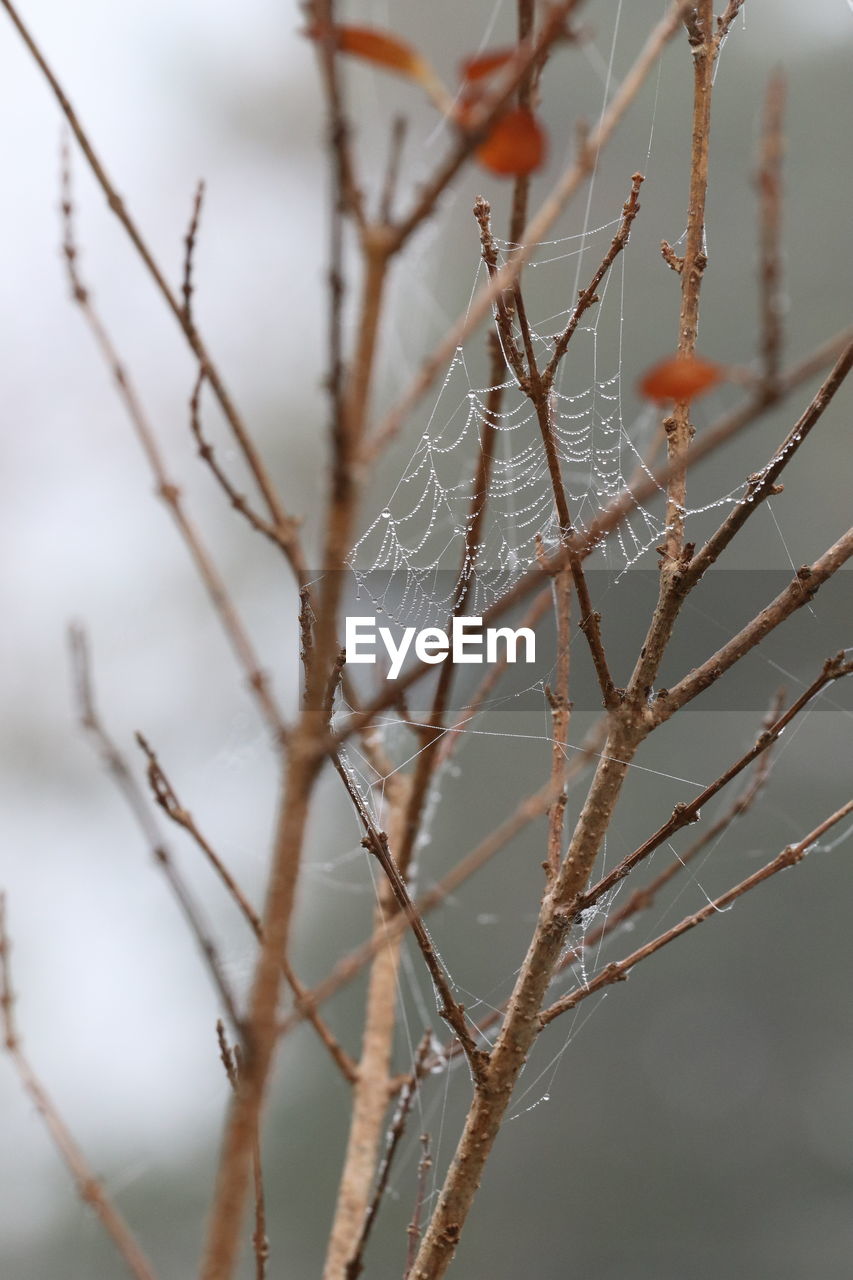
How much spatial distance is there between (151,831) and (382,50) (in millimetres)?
225

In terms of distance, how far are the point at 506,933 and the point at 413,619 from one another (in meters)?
0.70

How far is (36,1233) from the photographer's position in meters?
1.68

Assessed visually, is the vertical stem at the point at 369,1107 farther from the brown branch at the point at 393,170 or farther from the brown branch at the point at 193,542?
the brown branch at the point at 393,170

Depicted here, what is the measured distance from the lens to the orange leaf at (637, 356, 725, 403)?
243 millimetres

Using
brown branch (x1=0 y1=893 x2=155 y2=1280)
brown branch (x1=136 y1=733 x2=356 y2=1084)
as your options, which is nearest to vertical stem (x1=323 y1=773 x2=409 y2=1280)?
brown branch (x1=136 y1=733 x2=356 y2=1084)

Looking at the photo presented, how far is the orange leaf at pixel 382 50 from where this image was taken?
251mm

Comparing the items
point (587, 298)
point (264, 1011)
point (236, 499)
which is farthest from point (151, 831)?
point (587, 298)

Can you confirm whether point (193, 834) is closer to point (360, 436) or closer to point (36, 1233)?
point (360, 436)

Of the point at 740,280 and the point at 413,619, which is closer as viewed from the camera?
the point at 413,619

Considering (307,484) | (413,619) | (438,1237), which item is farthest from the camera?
(307,484)

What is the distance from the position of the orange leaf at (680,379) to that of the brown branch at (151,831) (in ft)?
0.58

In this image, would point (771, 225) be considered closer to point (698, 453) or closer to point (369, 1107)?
point (698, 453)

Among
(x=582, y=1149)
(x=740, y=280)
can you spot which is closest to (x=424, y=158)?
(x=740, y=280)

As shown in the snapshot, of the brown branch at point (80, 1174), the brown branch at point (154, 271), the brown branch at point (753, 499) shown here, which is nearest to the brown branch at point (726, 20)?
the brown branch at point (753, 499)
